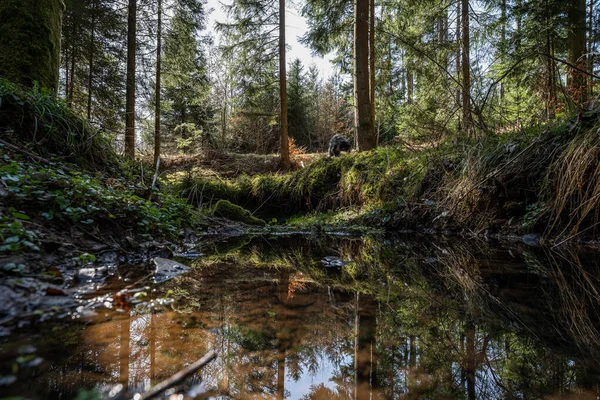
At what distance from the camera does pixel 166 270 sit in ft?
7.21

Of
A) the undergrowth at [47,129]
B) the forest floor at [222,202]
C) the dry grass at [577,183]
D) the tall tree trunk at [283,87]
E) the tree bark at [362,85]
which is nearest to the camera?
the forest floor at [222,202]

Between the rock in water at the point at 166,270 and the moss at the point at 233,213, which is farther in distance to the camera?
the moss at the point at 233,213

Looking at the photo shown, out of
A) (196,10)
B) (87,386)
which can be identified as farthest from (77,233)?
(196,10)

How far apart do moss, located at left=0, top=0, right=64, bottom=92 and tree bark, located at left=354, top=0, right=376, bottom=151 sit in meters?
6.04

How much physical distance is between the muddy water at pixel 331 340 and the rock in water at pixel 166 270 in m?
0.09

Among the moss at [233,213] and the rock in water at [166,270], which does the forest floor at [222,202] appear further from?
the rock in water at [166,270]

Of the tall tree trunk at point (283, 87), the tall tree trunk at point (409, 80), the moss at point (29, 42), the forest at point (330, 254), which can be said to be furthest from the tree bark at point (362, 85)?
the moss at point (29, 42)

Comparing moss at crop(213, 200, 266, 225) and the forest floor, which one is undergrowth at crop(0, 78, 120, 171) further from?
moss at crop(213, 200, 266, 225)

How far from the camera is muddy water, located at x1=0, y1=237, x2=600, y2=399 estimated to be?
0.92 meters

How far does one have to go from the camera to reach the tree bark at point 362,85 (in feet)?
26.6

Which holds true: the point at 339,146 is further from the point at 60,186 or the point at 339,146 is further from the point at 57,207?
the point at 57,207

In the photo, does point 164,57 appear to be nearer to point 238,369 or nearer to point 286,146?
point 286,146

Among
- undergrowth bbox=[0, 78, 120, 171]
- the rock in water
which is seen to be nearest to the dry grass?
the rock in water

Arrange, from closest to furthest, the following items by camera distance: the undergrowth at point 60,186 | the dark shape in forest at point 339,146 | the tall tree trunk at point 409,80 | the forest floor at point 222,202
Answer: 1. the forest floor at point 222,202
2. the undergrowth at point 60,186
3. the tall tree trunk at point 409,80
4. the dark shape in forest at point 339,146
